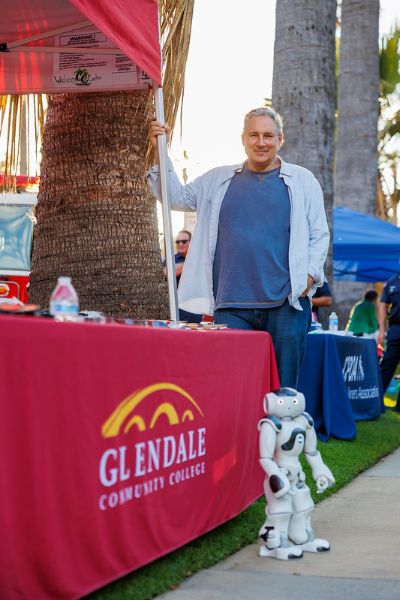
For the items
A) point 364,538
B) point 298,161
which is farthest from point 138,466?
point 298,161

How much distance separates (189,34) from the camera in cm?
599

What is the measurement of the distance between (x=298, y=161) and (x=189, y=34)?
4.35m

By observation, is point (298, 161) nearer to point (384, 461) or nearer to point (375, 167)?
point (384, 461)

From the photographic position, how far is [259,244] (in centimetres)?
505

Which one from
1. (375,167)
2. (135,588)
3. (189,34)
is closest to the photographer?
(135,588)

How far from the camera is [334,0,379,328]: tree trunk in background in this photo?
17.5 m

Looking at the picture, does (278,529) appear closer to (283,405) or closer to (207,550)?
(207,550)

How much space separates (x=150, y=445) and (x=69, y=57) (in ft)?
9.64

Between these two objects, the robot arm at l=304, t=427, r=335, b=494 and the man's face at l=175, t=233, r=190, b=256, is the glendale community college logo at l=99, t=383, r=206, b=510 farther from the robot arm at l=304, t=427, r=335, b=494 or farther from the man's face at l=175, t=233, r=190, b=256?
the man's face at l=175, t=233, r=190, b=256

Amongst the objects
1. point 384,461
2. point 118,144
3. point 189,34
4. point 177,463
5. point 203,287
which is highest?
point 189,34

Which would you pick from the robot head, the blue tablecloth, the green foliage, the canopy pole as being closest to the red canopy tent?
the canopy pole

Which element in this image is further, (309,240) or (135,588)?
(309,240)

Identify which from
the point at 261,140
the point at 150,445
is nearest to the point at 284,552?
the point at 150,445

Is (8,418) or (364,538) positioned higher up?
(8,418)
